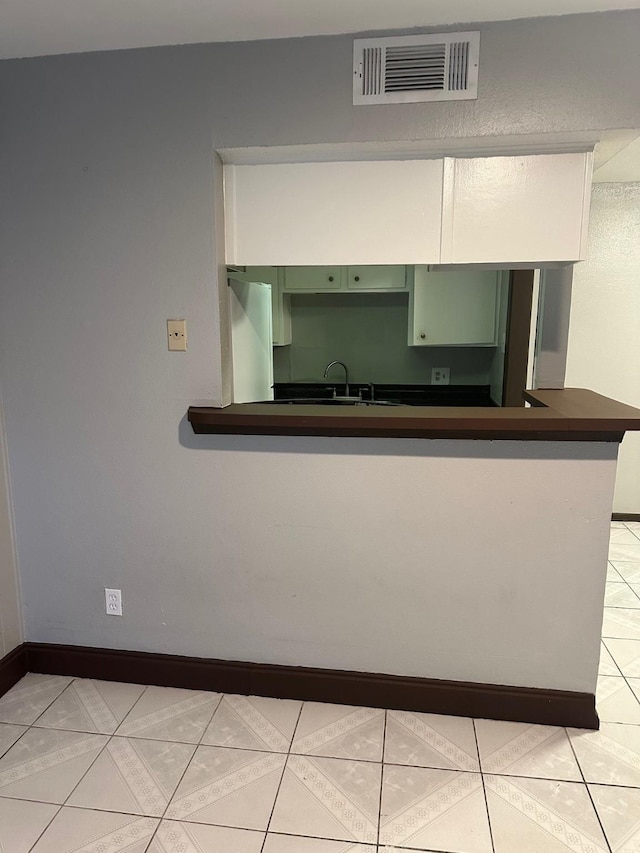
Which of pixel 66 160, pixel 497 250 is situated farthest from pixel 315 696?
pixel 66 160

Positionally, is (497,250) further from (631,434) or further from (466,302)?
(631,434)

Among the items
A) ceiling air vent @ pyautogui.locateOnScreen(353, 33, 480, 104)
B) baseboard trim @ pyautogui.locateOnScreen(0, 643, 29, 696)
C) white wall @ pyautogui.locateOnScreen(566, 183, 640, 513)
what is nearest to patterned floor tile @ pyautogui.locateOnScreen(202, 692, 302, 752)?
baseboard trim @ pyautogui.locateOnScreen(0, 643, 29, 696)

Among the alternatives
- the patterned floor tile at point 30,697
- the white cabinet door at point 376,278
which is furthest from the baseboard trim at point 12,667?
the white cabinet door at point 376,278

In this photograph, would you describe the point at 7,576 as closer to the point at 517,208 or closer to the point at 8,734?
the point at 8,734

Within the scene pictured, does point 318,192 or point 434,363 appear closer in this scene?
point 318,192

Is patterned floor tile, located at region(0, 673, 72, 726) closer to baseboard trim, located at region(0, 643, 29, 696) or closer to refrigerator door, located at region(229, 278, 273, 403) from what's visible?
baseboard trim, located at region(0, 643, 29, 696)

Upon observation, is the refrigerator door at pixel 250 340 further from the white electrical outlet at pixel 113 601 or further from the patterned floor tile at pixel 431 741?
the patterned floor tile at pixel 431 741

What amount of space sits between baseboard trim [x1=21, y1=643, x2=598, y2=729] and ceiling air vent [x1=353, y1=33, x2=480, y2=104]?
1.92m

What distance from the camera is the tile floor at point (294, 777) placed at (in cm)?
152

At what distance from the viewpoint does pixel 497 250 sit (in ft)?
6.00

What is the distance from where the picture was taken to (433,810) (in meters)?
1.60

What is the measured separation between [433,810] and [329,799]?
30 cm

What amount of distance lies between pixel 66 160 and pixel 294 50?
0.83 metres

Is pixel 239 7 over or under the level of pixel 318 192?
over
